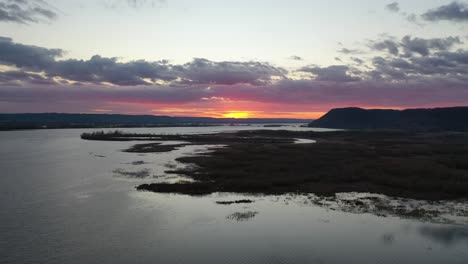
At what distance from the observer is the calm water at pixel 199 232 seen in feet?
59.8

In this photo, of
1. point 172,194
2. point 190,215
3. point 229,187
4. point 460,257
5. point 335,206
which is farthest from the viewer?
point 229,187

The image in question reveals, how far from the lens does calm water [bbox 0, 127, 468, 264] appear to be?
18219 millimetres

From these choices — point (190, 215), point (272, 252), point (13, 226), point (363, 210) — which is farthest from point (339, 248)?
point (13, 226)

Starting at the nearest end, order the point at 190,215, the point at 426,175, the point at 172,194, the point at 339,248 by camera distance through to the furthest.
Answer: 1. the point at 339,248
2. the point at 190,215
3. the point at 172,194
4. the point at 426,175

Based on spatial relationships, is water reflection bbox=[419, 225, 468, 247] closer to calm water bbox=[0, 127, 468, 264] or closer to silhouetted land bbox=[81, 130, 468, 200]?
calm water bbox=[0, 127, 468, 264]

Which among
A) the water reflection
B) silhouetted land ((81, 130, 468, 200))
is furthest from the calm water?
silhouetted land ((81, 130, 468, 200))

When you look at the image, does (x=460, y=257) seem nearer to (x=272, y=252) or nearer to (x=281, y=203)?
(x=272, y=252)

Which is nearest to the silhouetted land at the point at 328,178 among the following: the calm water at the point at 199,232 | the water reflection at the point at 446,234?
the calm water at the point at 199,232

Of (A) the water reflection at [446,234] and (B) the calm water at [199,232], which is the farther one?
(A) the water reflection at [446,234]

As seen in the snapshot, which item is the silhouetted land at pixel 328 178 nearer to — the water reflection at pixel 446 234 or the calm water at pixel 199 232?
the calm water at pixel 199 232

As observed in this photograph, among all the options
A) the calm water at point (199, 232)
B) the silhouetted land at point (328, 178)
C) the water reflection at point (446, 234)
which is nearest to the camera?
the calm water at point (199, 232)

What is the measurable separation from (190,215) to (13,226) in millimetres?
11704

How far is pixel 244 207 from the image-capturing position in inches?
1102

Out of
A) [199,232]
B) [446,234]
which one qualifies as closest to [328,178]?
[446,234]
